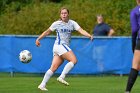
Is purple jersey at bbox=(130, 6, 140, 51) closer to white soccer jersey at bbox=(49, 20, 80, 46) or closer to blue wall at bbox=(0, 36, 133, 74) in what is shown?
white soccer jersey at bbox=(49, 20, 80, 46)

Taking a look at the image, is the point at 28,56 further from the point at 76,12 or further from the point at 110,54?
the point at 76,12

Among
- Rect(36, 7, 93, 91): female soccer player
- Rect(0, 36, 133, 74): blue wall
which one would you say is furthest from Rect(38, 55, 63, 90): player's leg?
Rect(0, 36, 133, 74): blue wall

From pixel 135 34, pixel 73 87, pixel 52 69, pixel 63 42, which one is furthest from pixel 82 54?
pixel 135 34

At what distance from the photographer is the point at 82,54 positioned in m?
18.3

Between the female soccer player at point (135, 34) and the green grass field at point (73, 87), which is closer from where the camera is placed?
the female soccer player at point (135, 34)

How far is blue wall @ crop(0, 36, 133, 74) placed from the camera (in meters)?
18.2

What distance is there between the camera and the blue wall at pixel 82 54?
18.2 meters

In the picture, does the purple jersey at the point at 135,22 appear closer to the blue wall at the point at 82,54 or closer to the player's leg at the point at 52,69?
the player's leg at the point at 52,69

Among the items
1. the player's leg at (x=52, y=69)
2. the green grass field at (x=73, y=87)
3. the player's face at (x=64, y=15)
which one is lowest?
the green grass field at (x=73, y=87)

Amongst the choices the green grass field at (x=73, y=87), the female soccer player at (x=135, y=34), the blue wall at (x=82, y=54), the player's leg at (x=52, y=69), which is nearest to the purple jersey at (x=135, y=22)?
the female soccer player at (x=135, y=34)

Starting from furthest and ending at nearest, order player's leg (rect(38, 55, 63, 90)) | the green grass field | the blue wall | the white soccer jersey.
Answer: the blue wall < the white soccer jersey < player's leg (rect(38, 55, 63, 90)) < the green grass field

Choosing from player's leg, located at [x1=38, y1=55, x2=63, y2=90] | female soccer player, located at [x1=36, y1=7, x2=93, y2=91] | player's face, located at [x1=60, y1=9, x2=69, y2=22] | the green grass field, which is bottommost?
the green grass field

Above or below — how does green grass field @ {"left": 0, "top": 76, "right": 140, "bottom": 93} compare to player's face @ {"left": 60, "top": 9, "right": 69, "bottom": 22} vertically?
below

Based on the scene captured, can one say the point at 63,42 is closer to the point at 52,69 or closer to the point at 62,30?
the point at 62,30
